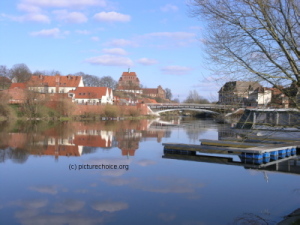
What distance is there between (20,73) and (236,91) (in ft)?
313

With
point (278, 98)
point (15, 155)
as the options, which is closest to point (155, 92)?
point (15, 155)

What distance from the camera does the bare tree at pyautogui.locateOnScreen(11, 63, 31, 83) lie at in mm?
94688

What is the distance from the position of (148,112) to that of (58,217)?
7284 cm

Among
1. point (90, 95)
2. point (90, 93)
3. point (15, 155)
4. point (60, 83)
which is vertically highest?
point (60, 83)

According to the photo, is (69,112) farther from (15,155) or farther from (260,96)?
(260,96)

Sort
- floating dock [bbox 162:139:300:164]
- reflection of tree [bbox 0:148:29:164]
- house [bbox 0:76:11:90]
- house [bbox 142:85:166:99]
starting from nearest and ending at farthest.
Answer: floating dock [bbox 162:139:300:164], reflection of tree [bbox 0:148:29:164], house [bbox 0:76:11:90], house [bbox 142:85:166:99]

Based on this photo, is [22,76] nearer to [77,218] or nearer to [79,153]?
→ [79,153]

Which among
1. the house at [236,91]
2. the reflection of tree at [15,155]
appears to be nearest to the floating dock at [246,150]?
the reflection of tree at [15,155]

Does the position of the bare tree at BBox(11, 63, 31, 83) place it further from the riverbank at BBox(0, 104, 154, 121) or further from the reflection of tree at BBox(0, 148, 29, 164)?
the reflection of tree at BBox(0, 148, 29, 164)

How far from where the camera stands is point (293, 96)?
24.3 ft

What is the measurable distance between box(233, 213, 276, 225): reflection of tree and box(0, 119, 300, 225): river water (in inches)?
0.9

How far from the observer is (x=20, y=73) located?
96.2 metres

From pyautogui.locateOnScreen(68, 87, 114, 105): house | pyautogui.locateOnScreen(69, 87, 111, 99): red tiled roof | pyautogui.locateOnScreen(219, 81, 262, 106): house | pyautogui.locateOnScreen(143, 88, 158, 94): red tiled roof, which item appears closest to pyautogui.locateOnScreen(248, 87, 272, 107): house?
pyautogui.locateOnScreen(219, 81, 262, 106): house

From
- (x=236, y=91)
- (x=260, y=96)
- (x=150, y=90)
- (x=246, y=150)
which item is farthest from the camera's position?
(x=150, y=90)
